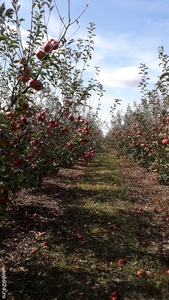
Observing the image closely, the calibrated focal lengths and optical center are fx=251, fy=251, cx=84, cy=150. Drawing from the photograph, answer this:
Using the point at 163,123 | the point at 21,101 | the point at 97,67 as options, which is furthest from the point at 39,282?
the point at 97,67

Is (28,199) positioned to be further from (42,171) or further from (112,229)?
(112,229)

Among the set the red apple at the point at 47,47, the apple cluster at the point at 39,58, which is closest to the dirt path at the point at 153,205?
the apple cluster at the point at 39,58

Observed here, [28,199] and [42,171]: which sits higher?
[42,171]

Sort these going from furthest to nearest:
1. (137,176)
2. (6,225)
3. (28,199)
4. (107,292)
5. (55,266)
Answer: (137,176) < (28,199) < (6,225) < (55,266) < (107,292)

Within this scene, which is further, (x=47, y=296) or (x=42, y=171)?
(x=42, y=171)

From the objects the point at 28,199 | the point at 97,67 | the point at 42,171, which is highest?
the point at 97,67

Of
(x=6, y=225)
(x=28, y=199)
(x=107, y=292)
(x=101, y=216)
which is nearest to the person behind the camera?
(x=107, y=292)

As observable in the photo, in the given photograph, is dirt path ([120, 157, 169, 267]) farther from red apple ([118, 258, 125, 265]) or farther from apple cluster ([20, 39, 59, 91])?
apple cluster ([20, 39, 59, 91])

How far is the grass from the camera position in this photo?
3092 millimetres

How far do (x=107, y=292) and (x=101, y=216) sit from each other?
2.36m

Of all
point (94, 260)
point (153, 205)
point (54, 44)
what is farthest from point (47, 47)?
point (153, 205)

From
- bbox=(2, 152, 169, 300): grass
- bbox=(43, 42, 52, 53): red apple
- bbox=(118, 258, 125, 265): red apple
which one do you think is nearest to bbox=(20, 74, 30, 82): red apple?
bbox=(43, 42, 52, 53): red apple

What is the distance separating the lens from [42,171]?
18.0 feet

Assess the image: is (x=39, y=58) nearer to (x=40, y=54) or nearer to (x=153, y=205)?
(x=40, y=54)
